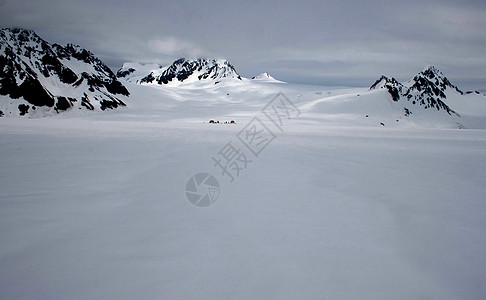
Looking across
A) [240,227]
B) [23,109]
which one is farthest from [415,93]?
[23,109]

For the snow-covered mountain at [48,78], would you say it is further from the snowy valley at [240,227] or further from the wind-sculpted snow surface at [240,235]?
the wind-sculpted snow surface at [240,235]

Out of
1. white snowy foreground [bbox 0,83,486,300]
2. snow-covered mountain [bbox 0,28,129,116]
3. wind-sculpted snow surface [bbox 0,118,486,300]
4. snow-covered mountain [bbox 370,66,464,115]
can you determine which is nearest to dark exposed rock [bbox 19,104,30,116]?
snow-covered mountain [bbox 0,28,129,116]

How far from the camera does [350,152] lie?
11531 mm

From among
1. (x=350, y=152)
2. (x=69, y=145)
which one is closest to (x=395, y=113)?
(x=350, y=152)

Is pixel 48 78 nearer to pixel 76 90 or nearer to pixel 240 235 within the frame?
pixel 76 90

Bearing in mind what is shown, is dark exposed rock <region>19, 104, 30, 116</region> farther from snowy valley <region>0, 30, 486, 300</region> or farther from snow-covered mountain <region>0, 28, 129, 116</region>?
snowy valley <region>0, 30, 486, 300</region>

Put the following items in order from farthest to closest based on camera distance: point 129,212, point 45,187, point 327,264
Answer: point 45,187 → point 129,212 → point 327,264

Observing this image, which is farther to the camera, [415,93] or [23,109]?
[415,93]

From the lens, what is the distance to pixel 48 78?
197 ft

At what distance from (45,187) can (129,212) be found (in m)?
2.52

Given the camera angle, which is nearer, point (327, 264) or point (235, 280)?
point (235, 280)

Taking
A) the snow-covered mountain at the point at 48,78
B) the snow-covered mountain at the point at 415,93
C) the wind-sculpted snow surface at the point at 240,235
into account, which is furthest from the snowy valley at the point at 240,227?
the snow-covered mountain at the point at 415,93

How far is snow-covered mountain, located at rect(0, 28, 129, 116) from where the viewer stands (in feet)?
153

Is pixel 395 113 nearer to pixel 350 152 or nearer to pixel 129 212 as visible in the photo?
pixel 350 152
